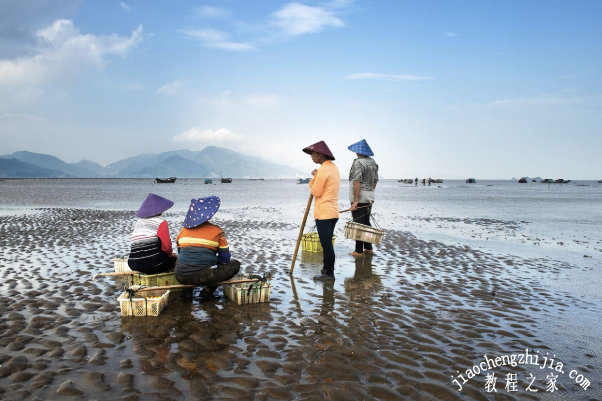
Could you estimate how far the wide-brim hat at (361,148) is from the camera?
10.2m

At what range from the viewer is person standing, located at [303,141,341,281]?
26.1 ft

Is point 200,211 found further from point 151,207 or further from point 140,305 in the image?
point 140,305

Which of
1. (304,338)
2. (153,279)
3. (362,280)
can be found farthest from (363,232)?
(153,279)

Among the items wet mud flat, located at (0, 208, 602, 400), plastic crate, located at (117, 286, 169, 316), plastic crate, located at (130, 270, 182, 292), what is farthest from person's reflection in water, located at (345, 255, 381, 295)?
plastic crate, located at (117, 286, 169, 316)

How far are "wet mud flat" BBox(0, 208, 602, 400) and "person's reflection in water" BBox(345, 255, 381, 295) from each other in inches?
1.7

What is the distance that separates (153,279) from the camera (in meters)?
6.64

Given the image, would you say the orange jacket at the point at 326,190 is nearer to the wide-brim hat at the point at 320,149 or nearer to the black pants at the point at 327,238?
the black pants at the point at 327,238

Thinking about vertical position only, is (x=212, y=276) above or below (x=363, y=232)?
below

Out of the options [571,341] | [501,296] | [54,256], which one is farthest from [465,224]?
[54,256]

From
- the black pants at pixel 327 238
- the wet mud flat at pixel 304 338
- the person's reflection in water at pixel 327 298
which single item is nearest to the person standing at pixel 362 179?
the wet mud flat at pixel 304 338

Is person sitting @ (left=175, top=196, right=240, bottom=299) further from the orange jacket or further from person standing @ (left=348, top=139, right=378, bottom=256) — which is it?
person standing @ (left=348, top=139, right=378, bottom=256)

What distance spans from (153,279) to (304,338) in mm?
3067

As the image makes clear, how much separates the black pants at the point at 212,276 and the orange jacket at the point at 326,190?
2387mm

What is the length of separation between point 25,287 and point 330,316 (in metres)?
5.79
